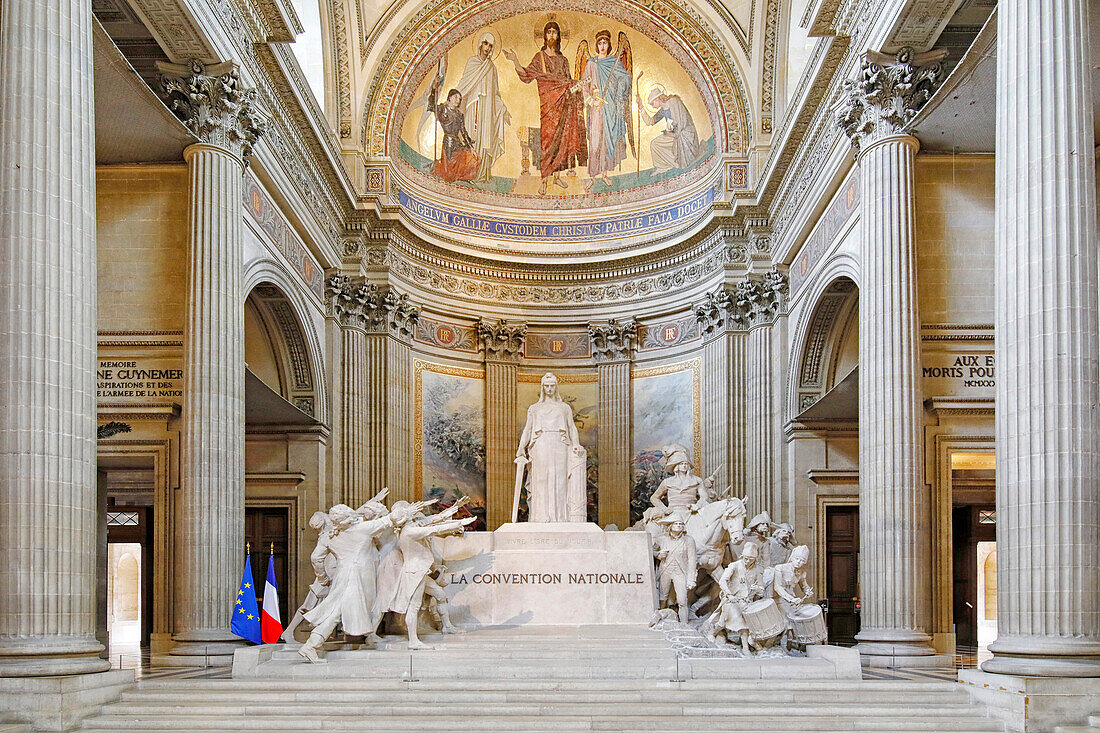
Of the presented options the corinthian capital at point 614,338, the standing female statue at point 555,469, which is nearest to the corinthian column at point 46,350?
the standing female statue at point 555,469

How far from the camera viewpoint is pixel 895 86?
17.3 metres

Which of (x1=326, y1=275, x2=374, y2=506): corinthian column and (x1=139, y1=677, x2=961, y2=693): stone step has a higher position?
(x1=326, y1=275, x2=374, y2=506): corinthian column

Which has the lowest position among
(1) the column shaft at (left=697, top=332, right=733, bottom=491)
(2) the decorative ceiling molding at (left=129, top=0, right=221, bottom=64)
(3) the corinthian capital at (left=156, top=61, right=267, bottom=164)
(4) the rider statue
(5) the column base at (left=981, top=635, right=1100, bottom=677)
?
(5) the column base at (left=981, top=635, right=1100, bottom=677)

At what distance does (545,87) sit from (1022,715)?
2397cm

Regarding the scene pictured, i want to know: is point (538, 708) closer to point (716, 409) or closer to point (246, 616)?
point (246, 616)

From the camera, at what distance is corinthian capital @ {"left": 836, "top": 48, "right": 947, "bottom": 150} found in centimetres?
1714

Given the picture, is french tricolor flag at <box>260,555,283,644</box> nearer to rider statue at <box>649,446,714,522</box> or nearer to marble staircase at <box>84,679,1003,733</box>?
marble staircase at <box>84,679,1003,733</box>

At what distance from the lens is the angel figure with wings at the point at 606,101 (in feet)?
102

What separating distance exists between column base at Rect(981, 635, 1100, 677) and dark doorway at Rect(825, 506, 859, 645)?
1242 cm

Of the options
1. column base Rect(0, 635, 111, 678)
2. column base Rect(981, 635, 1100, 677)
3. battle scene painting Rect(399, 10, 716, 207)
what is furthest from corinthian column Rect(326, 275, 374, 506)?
column base Rect(981, 635, 1100, 677)

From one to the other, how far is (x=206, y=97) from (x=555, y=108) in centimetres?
1582

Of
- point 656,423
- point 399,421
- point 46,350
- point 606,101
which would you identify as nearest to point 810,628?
point 46,350

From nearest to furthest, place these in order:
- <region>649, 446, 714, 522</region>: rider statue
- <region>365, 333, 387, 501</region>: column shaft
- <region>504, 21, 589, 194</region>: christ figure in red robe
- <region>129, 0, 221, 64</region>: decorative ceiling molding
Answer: <region>129, 0, 221, 64</region>: decorative ceiling molding
<region>649, 446, 714, 522</region>: rider statue
<region>365, 333, 387, 501</region>: column shaft
<region>504, 21, 589, 194</region>: christ figure in red robe

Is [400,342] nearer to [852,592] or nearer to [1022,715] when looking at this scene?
[852,592]
